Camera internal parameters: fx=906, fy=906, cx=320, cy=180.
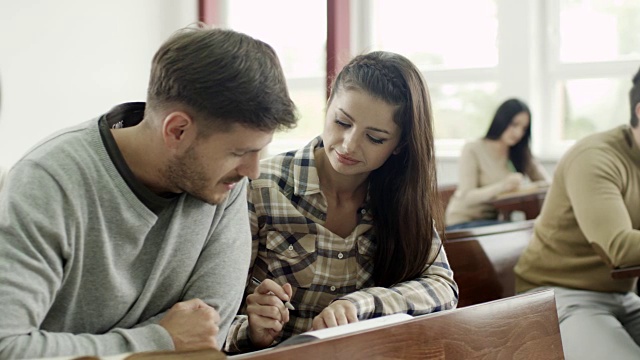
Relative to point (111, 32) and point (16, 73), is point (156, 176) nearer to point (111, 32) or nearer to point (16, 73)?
point (16, 73)

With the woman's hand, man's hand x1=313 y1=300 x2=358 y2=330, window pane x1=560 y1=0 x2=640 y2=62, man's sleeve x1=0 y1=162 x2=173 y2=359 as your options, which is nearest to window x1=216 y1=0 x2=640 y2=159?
window pane x1=560 y1=0 x2=640 y2=62

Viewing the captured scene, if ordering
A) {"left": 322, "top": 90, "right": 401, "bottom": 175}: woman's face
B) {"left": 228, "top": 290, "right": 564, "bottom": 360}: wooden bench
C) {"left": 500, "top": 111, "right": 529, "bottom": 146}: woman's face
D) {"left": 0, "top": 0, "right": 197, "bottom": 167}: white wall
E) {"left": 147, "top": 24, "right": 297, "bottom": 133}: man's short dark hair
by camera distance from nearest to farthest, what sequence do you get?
{"left": 228, "top": 290, "right": 564, "bottom": 360}: wooden bench, {"left": 147, "top": 24, "right": 297, "bottom": 133}: man's short dark hair, {"left": 322, "top": 90, "right": 401, "bottom": 175}: woman's face, {"left": 500, "top": 111, "right": 529, "bottom": 146}: woman's face, {"left": 0, "top": 0, "right": 197, "bottom": 167}: white wall

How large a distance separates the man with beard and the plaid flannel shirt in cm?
46

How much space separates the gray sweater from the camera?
131cm

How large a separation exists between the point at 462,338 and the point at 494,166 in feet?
12.8

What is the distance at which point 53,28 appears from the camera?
6230 millimetres

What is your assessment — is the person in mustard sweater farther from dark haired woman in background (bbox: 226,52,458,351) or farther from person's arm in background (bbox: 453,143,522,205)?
person's arm in background (bbox: 453,143,522,205)

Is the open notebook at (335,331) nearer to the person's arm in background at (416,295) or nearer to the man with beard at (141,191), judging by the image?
the man with beard at (141,191)

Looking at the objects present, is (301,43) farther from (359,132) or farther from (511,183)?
(359,132)

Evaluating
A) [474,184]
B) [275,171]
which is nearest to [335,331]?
[275,171]

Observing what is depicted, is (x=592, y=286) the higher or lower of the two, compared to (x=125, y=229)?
lower

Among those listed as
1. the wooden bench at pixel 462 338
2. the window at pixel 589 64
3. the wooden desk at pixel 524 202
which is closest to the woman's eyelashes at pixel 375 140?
the wooden bench at pixel 462 338

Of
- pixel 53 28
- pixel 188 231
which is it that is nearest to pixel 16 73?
pixel 53 28

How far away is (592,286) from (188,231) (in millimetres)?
1559
